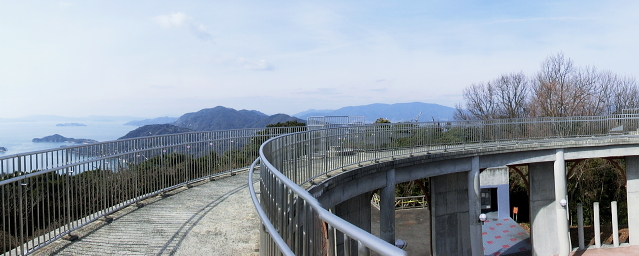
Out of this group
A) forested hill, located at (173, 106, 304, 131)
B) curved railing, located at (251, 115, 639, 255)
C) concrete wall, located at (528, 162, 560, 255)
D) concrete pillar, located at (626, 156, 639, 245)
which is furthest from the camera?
forested hill, located at (173, 106, 304, 131)

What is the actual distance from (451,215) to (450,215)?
8cm

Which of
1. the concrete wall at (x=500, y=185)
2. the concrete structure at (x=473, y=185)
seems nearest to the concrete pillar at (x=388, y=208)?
the concrete structure at (x=473, y=185)

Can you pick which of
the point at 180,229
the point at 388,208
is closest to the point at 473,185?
the point at 388,208

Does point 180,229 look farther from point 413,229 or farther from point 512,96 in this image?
point 512,96

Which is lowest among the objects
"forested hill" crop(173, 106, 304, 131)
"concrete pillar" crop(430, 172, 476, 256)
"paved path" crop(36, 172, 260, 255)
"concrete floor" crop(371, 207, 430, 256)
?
"concrete floor" crop(371, 207, 430, 256)

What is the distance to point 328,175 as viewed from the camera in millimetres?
11859

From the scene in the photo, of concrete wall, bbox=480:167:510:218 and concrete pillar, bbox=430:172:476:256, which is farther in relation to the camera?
concrete wall, bbox=480:167:510:218

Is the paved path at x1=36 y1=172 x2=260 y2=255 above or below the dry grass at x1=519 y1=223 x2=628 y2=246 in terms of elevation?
above

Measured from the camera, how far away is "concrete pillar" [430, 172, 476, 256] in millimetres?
19781

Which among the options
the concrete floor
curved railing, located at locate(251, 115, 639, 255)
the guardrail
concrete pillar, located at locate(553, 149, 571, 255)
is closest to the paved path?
curved railing, located at locate(251, 115, 639, 255)

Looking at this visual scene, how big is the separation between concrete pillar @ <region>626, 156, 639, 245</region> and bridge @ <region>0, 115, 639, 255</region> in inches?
2.4

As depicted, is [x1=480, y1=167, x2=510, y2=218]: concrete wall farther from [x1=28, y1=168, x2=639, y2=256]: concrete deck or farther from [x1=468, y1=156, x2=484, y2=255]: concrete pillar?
[x1=28, y1=168, x2=639, y2=256]: concrete deck

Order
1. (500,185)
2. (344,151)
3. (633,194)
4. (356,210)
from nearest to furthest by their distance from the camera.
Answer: (344,151)
(356,210)
(633,194)
(500,185)

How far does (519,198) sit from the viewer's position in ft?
113
